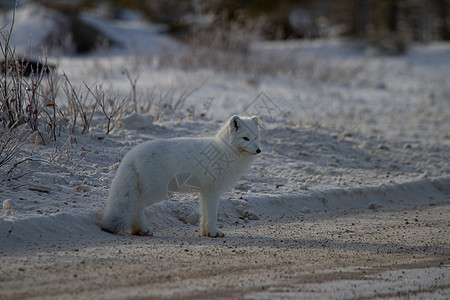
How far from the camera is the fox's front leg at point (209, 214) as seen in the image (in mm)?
5773

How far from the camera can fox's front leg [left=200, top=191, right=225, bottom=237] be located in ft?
18.9

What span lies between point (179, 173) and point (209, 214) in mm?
537

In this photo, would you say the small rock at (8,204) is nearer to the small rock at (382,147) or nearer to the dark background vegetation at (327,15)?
the small rock at (382,147)

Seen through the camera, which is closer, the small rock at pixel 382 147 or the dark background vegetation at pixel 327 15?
the small rock at pixel 382 147

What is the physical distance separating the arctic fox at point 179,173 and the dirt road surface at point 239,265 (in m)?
0.21

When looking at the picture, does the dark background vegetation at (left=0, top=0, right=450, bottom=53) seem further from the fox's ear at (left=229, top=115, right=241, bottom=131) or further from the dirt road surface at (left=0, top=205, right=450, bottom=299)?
the dirt road surface at (left=0, top=205, right=450, bottom=299)

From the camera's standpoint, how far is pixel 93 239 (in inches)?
209

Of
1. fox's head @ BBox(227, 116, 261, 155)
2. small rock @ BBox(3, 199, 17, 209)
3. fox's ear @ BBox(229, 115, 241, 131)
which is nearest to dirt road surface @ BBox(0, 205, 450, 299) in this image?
small rock @ BBox(3, 199, 17, 209)

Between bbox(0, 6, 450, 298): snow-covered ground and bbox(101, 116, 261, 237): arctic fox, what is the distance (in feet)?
1.33

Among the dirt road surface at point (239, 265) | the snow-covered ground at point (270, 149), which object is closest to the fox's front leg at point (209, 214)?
the dirt road surface at point (239, 265)

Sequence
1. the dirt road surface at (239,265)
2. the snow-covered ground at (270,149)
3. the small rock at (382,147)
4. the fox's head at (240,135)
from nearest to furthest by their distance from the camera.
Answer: the dirt road surface at (239,265) < the fox's head at (240,135) < the snow-covered ground at (270,149) < the small rock at (382,147)

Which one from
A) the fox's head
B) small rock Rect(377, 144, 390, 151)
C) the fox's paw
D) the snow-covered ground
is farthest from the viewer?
small rock Rect(377, 144, 390, 151)

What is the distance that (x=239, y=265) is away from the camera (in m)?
4.71

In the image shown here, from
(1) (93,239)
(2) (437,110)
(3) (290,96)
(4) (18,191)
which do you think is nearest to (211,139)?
(1) (93,239)
